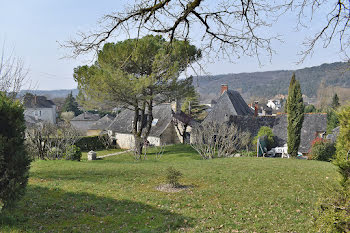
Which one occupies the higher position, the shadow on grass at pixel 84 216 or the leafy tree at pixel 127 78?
the leafy tree at pixel 127 78

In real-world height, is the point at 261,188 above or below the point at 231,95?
below

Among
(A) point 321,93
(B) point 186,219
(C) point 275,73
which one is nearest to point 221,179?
(B) point 186,219

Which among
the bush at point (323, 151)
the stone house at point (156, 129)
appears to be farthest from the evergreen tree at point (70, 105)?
the bush at point (323, 151)

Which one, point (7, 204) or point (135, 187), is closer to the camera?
point (7, 204)

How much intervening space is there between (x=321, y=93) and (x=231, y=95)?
43.4m

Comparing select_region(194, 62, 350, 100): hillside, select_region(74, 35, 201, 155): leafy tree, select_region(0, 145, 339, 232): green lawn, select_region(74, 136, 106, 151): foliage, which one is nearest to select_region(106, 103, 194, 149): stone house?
select_region(74, 136, 106, 151): foliage

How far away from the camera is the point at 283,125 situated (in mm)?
24672

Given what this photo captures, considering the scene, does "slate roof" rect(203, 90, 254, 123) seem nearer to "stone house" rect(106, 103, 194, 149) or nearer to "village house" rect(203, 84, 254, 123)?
"village house" rect(203, 84, 254, 123)

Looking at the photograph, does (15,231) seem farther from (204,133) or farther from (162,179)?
(204,133)

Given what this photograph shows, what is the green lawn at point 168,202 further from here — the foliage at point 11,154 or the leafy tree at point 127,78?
the leafy tree at point 127,78

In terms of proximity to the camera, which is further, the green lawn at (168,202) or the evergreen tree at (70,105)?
the evergreen tree at (70,105)

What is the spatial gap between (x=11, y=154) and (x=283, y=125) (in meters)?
23.2

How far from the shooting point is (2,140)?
511 centimetres

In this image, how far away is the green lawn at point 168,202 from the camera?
5684 millimetres
